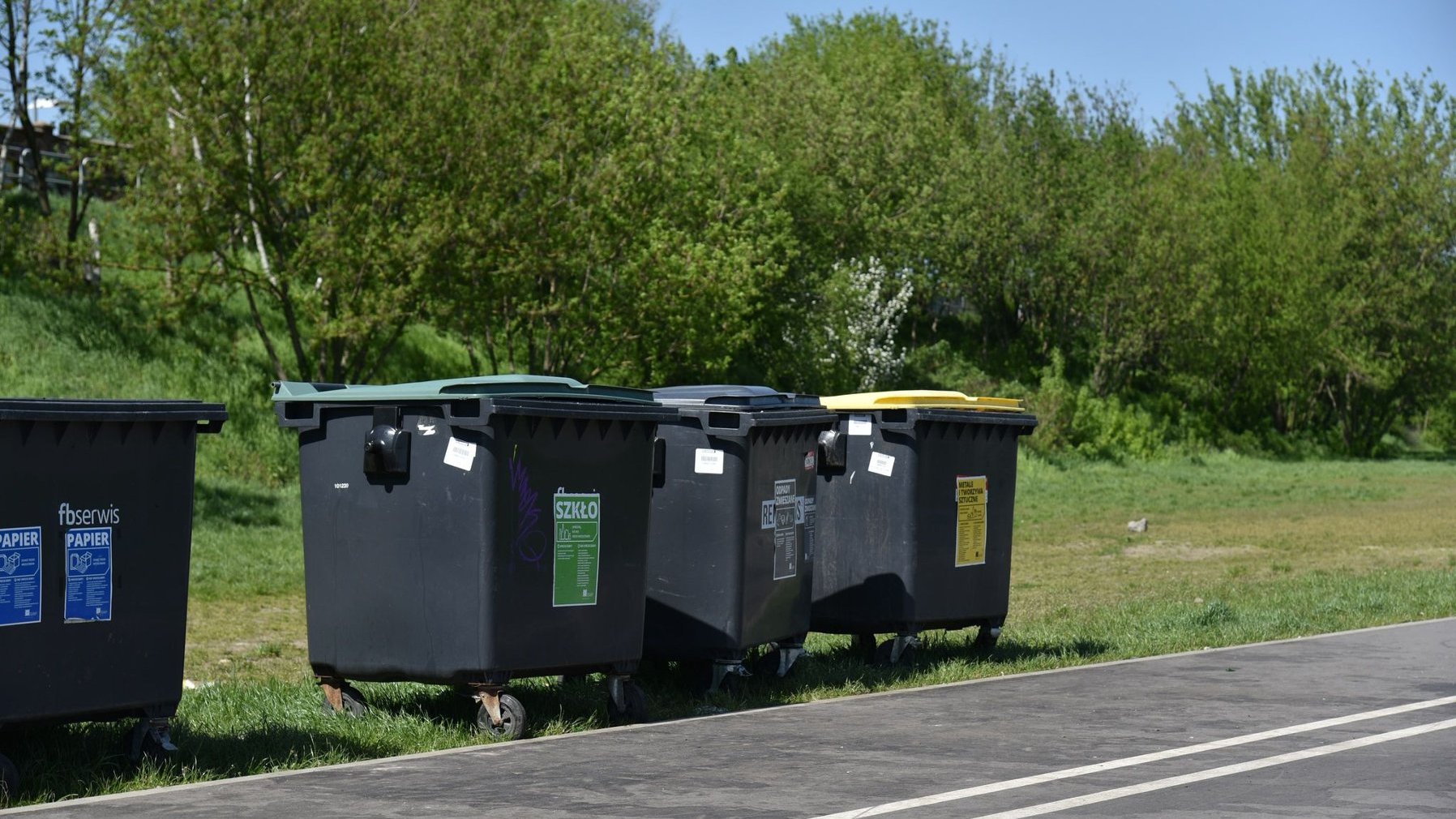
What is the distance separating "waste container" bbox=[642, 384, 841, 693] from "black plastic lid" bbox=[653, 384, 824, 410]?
0.03 metres

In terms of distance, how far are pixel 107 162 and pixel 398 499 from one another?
18995mm

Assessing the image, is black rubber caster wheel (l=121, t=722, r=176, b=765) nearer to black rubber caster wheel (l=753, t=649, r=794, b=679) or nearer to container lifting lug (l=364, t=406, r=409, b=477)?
container lifting lug (l=364, t=406, r=409, b=477)

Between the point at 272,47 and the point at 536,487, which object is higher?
the point at 272,47

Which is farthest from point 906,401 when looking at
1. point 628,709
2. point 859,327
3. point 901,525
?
point 859,327

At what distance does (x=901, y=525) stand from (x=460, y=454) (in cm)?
367

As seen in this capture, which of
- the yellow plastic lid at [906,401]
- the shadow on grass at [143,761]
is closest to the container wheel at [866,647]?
the yellow plastic lid at [906,401]

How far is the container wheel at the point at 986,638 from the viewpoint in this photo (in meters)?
11.4

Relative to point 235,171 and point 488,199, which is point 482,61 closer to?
point 488,199

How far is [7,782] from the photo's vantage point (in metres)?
6.16

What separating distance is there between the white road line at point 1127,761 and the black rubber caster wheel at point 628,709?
226 centimetres

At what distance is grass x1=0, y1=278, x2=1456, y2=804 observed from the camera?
7.65m

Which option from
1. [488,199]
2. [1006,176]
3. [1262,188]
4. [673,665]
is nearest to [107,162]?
[488,199]

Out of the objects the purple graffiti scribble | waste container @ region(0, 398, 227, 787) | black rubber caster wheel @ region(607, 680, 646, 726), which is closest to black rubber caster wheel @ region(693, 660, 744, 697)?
black rubber caster wheel @ region(607, 680, 646, 726)

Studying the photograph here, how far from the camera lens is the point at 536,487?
804 centimetres
